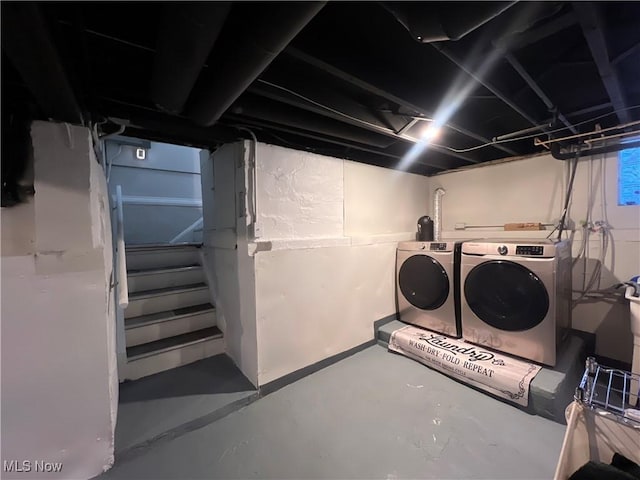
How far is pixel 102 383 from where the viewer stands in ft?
4.23

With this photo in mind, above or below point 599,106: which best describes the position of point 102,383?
below

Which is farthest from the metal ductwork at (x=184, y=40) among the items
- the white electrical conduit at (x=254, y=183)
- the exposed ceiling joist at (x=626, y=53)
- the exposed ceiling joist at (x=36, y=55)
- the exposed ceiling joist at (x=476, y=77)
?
the exposed ceiling joist at (x=626, y=53)

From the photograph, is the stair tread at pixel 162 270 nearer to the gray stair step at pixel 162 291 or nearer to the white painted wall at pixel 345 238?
the gray stair step at pixel 162 291

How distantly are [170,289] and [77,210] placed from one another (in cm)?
145

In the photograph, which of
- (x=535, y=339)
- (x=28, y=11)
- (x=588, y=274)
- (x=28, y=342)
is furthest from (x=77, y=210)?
(x=588, y=274)

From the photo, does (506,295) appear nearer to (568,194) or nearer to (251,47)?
(568,194)

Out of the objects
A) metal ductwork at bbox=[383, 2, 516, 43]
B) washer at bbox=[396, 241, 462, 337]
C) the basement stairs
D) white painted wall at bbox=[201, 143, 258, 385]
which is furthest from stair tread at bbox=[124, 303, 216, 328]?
metal ductwork at bbox=[383, 2, 516, 43]

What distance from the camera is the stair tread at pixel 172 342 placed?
202cm

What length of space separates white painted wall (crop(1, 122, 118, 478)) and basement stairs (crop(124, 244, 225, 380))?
29.5 inches

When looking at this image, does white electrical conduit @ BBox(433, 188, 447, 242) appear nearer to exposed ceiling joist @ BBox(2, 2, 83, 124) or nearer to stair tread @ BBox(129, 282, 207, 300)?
stair tread @ BBox(129, 282, 207, 300)

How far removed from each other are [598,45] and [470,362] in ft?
6.43

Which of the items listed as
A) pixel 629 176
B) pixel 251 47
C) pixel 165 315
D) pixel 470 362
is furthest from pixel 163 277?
pixel 629 176

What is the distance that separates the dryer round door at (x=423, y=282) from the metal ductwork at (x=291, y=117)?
1328mm

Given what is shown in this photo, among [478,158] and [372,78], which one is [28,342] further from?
[478,158]
